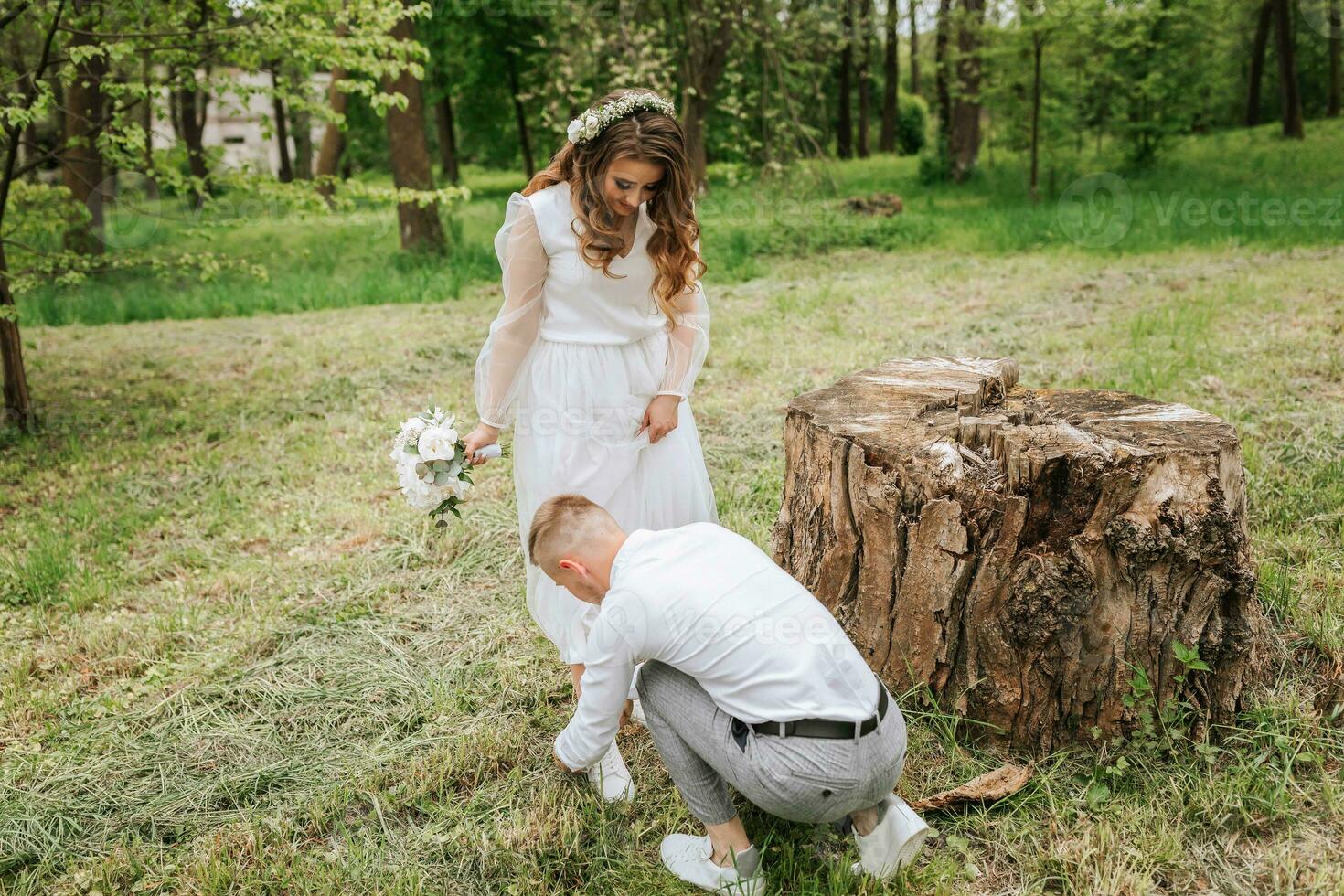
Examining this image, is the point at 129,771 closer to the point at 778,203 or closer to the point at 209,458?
the point at 209,458

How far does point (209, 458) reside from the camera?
577 centimetres

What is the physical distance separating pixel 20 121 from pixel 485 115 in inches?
693

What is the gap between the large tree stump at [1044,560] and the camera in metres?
2.58

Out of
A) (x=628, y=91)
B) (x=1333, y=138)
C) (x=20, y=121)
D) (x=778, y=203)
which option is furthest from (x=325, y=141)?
(x=1333, y=138)

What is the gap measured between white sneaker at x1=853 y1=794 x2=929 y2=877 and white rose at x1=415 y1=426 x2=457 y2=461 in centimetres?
155

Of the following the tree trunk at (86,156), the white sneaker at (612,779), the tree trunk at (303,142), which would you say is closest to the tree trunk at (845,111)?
the tree trunk at (303,142)

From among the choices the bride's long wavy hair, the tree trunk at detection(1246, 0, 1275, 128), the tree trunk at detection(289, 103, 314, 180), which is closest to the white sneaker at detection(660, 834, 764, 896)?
the bride's long wavy hair

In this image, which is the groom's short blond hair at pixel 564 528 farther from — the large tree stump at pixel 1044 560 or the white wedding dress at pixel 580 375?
the large tree stump at pixel 1044 560

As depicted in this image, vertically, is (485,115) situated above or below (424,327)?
above

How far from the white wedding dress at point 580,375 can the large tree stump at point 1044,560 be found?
0.50 m

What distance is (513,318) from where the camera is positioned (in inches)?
114

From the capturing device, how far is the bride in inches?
108

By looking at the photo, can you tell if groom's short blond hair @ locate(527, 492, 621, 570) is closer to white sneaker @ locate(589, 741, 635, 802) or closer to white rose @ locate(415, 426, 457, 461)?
white rose @ locate(415, 426, 457, 461)

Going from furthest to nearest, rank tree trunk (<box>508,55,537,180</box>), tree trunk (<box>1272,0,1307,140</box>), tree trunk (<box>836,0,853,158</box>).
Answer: tree trunk (<box>836,0,853,158</box>) → tree trunk (<box>508,55,537,180</box>) → tree trunk (<box>1272,0,1307,140</box>)
